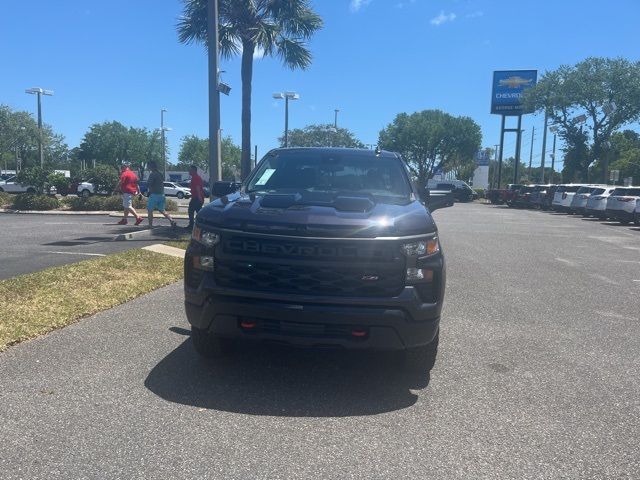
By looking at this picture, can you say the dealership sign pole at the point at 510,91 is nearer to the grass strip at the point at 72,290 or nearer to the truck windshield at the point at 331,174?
the grass strip at the point at 72,290

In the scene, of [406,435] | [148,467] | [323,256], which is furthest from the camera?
[323,256]

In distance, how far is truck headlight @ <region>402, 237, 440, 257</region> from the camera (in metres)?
3.90

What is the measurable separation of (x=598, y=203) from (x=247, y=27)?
1687 cm

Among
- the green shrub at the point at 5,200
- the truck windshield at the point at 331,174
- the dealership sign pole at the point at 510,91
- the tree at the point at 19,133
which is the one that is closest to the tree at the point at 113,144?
the tree at the point at 19,133

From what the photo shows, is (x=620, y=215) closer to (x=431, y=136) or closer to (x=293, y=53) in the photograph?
(x=293, y=53)

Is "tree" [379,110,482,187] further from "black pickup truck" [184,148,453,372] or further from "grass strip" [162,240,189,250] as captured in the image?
"black pickup truck" [184,148,453,372]

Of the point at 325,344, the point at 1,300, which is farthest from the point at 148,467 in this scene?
the point at 1,300

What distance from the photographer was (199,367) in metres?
4.55

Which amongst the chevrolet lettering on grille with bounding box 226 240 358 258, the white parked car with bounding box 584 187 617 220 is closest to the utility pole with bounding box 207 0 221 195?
the chevrolet lettering on grille with bounding box 226 240 358 258

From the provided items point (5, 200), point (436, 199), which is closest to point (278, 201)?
point (436, 199)

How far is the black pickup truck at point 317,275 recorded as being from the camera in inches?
151

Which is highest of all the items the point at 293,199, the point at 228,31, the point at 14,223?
the point at 228,31

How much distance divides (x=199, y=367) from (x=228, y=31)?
15.5 metres

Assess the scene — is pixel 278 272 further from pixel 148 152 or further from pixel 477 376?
pixel 148 152
